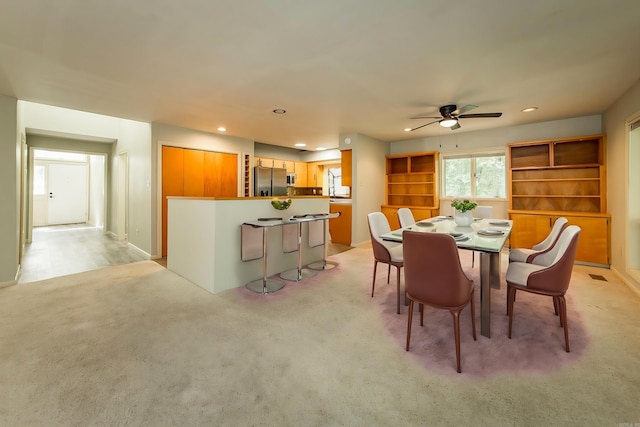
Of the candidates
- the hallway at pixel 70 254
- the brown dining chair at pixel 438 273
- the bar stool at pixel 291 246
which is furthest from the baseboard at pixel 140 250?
the brown dining chair at pixel 438 273

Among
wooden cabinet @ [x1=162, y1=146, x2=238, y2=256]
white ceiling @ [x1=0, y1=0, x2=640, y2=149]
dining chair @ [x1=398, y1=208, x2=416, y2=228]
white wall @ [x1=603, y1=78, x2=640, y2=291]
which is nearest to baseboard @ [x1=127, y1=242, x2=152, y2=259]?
wooden cabinet @ [x1=162, y1=146, x2=238, y2=256]

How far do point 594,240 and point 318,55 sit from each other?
16.0ft

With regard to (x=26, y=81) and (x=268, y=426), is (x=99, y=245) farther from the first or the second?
(x=268, y=426)

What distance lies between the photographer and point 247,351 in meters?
2.00

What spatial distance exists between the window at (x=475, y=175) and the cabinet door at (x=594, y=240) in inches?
54.8

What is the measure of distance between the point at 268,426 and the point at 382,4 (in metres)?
2.60

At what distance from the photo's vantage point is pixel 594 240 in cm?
414

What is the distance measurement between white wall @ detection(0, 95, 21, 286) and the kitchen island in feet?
5.67

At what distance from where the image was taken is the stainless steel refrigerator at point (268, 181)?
6258 mm

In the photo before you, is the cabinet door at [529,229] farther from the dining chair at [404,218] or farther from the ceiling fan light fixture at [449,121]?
the ceiling fan light fixture at [449,121]

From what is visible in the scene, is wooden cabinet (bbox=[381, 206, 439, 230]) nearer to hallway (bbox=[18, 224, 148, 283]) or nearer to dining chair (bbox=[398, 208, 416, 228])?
dining chair (bbox=[398, 208, 416, 228])

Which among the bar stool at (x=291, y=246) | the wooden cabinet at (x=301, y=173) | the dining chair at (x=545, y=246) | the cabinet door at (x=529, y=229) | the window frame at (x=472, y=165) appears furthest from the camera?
the wooden cabinet at (x=301, y=173)

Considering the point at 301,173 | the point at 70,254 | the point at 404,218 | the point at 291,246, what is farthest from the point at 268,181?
the point at 70,254

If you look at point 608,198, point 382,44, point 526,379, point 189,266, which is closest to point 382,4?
point 382,44
